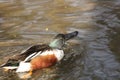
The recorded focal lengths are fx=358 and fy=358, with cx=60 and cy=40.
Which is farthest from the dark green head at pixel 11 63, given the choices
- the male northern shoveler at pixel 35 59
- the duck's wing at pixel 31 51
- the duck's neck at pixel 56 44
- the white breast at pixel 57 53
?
the duck's neck at pixel 56 44

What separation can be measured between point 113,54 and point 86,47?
677mm

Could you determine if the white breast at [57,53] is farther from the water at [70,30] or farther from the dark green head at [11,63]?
the dark green head at [11,63]

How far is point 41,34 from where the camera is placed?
852 cm

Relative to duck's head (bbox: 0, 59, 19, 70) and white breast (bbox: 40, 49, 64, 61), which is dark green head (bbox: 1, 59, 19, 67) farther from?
white breast (bbox: 40, 49, 64, 61)

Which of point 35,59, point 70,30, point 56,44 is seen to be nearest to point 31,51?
point 35,59

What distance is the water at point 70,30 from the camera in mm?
6570

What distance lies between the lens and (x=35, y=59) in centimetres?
654

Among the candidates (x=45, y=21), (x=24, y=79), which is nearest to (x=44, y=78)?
(x=24, y=79)

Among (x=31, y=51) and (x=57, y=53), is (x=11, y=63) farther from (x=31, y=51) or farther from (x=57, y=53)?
(x=57, y=53)

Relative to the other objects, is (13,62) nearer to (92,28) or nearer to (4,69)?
(4,69)

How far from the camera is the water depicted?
6.57 metres

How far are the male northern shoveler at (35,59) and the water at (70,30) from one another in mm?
141

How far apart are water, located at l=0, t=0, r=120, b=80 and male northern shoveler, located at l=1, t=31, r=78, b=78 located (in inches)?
5.5

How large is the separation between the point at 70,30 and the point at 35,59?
7.63 feet
